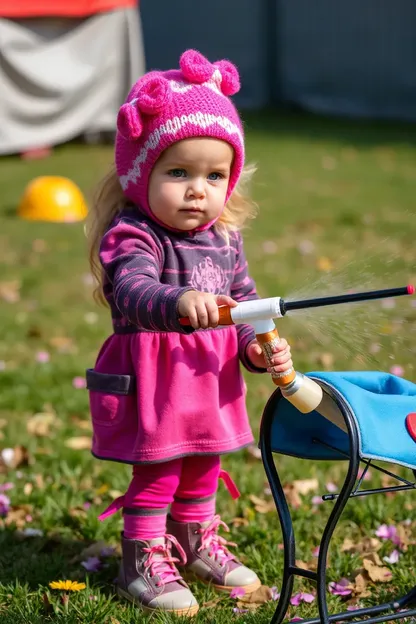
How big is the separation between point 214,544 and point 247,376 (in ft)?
6.50

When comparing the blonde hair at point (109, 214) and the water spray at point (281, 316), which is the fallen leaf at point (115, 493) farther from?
the water spray at point (281, 316)

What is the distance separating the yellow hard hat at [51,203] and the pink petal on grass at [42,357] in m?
3.32

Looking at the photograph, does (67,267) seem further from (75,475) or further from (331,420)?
(331,420)

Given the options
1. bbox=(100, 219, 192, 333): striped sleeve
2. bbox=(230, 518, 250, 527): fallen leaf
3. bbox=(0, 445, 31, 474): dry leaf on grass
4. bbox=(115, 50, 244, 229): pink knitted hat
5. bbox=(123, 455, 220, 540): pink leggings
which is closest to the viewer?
bbox=(100, 219, 192, 333): striped sleeve

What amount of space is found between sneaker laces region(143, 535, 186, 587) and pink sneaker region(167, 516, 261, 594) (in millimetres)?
98

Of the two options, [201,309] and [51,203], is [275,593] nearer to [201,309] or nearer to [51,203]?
[201,309]

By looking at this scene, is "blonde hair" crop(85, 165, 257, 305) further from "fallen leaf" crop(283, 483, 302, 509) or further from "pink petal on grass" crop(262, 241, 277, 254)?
"pink petal on grass" crop(262, 241, 277, 254)

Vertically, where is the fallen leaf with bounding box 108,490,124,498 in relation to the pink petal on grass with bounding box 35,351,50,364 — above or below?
above

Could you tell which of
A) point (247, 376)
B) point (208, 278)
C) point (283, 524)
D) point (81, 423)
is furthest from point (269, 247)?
point (283, 524)

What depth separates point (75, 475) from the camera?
3859 millimetres

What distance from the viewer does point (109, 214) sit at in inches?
115

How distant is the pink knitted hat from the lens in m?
2.64

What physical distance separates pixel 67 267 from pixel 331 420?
4845mm

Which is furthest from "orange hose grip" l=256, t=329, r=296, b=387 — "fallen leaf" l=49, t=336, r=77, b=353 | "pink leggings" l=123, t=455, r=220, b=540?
"fallen leaf" l=49, t=336, r=77, b=353
